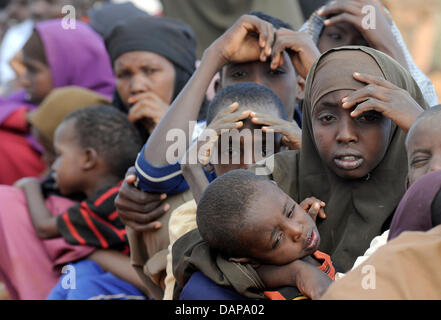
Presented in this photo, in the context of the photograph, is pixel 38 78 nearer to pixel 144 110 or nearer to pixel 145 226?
pixel 144 110

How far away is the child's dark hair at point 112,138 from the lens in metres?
4.73

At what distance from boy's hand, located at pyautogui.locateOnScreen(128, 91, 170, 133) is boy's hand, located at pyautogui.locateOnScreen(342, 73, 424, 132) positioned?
5.95ft

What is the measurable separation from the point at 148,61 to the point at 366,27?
1.54 m

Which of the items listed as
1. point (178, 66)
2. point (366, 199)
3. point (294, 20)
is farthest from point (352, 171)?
point (294, 20)

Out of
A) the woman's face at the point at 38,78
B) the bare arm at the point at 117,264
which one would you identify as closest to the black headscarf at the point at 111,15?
the woman's face at the point at 38,78

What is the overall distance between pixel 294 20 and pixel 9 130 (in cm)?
255

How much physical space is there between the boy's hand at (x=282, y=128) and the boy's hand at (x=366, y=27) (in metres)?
0.79

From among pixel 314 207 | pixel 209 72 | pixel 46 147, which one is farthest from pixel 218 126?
pixel 46 147

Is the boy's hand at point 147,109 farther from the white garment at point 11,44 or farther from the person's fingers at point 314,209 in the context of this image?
the white garment at point 11,44

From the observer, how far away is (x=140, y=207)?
12.9 feet

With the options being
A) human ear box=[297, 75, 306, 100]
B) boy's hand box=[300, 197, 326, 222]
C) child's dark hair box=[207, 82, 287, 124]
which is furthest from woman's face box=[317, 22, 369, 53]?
boy's hand box=[300, 197, 326, 222]

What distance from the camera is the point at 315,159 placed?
3.38 metres
